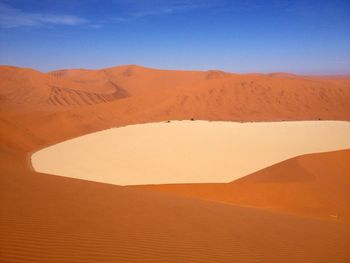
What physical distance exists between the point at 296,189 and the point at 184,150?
425 inches

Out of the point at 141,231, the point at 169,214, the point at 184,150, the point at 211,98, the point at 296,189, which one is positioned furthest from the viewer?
the point at 211,98

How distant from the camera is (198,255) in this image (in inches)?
193

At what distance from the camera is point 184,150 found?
74.8ft

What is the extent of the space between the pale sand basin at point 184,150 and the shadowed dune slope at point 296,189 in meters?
2.17

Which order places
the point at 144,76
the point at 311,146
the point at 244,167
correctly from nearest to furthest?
the point at 244,167 < the point at 311,146 < the point at 144,76

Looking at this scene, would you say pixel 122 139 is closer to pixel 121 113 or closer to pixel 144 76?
pixel 121 113

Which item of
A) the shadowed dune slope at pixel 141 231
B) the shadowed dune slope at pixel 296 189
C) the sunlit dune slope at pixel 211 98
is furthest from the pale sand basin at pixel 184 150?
the shadowed dune slope at pixel 141 231

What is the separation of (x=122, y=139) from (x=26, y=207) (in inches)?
776

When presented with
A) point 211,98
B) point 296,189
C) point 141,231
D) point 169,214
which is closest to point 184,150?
point 296,189

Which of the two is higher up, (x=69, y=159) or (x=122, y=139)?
(x=122, y=139)

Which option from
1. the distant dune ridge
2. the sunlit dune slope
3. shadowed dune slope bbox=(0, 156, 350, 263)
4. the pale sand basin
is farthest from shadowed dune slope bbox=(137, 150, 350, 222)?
the sunlit dune slope

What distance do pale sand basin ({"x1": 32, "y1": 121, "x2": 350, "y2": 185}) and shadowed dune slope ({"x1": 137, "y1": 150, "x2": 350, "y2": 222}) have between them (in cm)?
217

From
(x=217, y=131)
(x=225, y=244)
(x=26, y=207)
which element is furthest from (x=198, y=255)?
(x=217, y=131)

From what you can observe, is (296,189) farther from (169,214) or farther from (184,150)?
(184,150)
